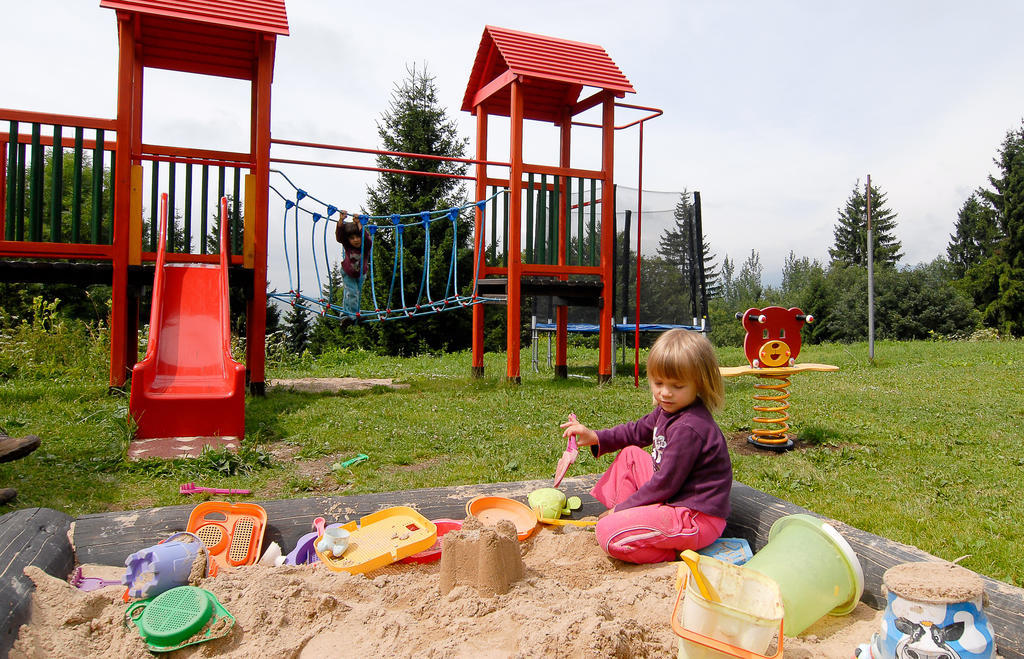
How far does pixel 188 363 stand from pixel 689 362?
430cm

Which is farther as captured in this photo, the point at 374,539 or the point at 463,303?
the point at 463,303

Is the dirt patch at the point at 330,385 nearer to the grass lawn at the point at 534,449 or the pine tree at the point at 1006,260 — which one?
the grass lawn at the point at 534,449

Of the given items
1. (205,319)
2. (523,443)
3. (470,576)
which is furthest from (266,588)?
(205,319)

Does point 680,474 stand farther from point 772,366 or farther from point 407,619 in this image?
point 772,366

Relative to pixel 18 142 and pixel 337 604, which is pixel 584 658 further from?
pixel 18 142

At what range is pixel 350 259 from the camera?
8305mm

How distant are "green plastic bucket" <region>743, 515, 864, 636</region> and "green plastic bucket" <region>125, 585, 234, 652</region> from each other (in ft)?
5.00

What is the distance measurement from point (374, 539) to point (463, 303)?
5.51m

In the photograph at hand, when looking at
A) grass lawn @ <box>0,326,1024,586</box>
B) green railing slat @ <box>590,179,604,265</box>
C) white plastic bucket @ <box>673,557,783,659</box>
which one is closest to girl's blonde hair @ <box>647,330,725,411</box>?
white plastic bucket @ <box>673,557,783,659</box>

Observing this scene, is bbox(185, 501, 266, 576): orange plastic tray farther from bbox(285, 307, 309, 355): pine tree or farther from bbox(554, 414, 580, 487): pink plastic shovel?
bbox(285, 307, 309, 355): pine tree

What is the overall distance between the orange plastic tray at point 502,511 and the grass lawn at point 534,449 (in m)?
0.91

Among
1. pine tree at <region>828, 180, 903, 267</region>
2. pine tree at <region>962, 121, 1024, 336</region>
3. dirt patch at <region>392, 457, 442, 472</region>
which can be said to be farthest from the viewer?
pine tree at <region>828, 180, 903, 267</region>

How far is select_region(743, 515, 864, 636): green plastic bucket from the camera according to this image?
1.97 meters

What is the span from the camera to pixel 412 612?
200 centimetres
